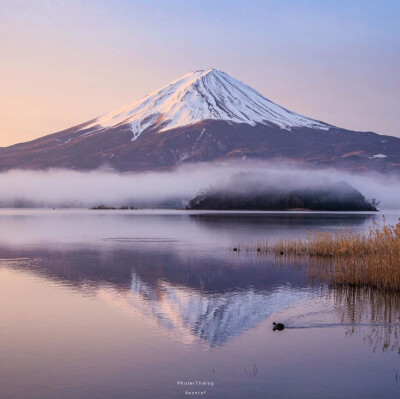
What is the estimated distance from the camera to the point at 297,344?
12.0 metres

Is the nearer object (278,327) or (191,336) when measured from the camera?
(191,336)

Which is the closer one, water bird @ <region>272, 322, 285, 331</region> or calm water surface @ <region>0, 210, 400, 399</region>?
calm water surface @ <region>0, 210, 400, 399</region>

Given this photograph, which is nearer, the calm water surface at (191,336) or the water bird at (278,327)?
the calm water surface at (191,336)

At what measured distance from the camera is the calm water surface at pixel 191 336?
9492 millimetres

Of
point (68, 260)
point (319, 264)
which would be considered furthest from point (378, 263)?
point (68, 260)

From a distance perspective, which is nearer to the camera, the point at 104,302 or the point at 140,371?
the point at 140,371

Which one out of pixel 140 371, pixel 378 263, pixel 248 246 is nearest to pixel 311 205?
pixel 248 246

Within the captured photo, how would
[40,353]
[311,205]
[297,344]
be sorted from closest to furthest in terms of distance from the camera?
1. [40,353]
2. [297,344]
3. [311,205]

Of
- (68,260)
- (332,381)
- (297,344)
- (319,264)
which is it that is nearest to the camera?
(332,381)

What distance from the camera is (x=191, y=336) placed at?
491 inches

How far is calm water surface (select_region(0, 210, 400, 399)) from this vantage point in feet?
31.1

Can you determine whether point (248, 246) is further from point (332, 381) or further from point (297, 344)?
point (332, 381)

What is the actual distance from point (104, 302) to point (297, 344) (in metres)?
6.27

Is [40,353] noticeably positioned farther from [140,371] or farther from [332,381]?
[332,381]
